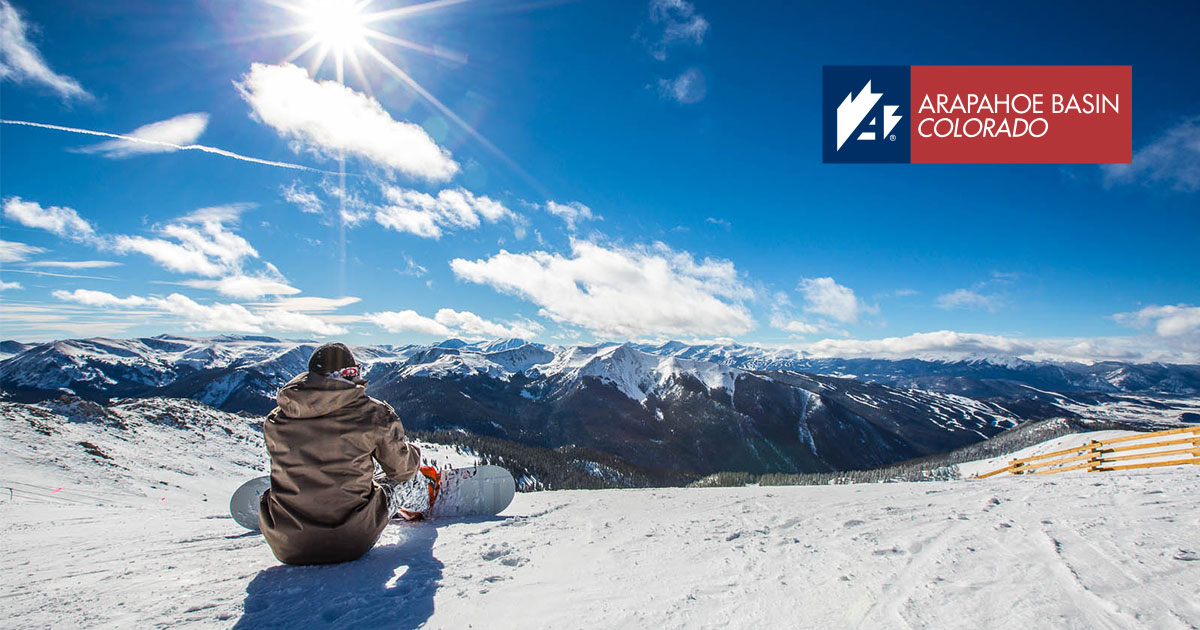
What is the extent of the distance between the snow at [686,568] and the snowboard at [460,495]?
1.16ft

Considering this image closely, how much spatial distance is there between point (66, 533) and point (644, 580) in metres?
10.5

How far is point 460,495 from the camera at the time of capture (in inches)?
337

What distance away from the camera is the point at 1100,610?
Answer: 3.58 m

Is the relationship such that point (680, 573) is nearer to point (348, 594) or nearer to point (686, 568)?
point (686, 568)

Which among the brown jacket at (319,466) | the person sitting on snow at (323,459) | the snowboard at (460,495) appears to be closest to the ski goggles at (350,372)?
the person sitting on snow at (323,459)

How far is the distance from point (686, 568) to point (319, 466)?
396 cm

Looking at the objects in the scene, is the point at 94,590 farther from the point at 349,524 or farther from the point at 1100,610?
the point at 1100,610

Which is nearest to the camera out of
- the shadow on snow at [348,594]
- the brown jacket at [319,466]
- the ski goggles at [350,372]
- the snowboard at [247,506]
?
the shadow on snow at [348,594]

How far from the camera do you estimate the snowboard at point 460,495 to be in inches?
314

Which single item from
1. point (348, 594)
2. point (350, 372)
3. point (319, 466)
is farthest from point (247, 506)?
point (348, 594)

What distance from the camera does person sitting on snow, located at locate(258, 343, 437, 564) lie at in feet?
15.1

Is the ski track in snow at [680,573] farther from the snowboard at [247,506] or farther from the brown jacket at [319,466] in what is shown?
the snowboard at [247,506]

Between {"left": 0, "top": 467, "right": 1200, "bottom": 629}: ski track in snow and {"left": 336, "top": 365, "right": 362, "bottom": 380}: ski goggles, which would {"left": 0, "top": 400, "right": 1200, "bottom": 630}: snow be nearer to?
{"left": 0, "top": 467, "right": 1200, "bottom": 629}: ski track in snow

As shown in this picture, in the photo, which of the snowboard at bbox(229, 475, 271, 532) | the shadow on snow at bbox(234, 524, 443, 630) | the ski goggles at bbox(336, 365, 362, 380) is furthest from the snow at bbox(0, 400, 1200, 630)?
the ski goggles at bbox(336, 365, 362, 380)
